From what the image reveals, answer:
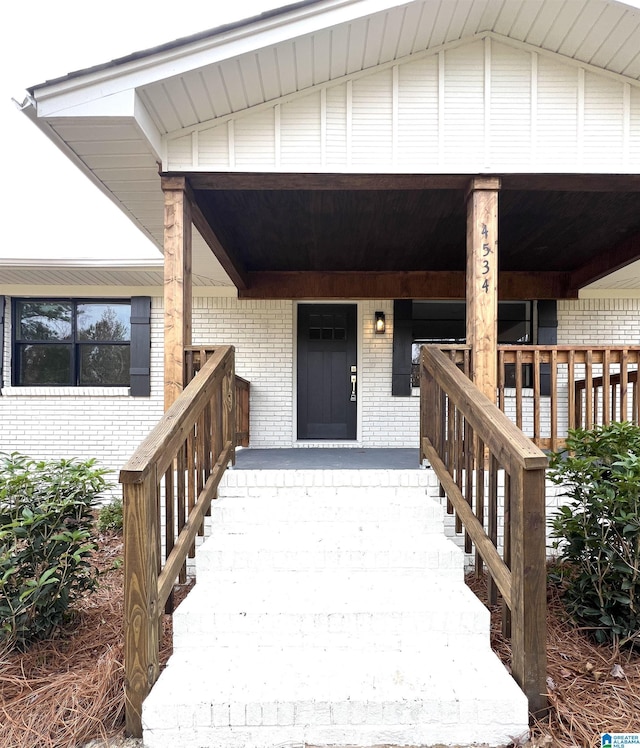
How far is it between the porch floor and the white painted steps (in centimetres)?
51

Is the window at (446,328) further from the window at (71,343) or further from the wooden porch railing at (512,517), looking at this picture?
the window at (71,343)

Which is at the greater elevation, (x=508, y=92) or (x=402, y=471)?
(x=508, y=92)

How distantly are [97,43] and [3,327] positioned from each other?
906 cm

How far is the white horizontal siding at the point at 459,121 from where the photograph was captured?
3.31 metres

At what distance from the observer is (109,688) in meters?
2.05

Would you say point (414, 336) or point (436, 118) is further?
point (414, 336)

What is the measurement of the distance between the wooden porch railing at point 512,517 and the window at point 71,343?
4764 mm

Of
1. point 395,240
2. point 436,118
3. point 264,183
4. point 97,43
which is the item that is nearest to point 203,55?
point 264,183

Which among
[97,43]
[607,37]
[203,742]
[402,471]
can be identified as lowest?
[203,742]

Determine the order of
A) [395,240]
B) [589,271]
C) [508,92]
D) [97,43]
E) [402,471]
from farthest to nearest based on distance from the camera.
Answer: [97,43], [589,271], [395,240], [508,92], [402,471]

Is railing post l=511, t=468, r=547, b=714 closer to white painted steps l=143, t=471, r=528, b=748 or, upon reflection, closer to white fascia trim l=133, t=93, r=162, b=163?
white painted steps l=143, t=471, r=528, b=748

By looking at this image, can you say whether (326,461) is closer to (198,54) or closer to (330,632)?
(330,632)

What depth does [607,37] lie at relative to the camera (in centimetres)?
310

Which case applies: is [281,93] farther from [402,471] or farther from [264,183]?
[402,471]
